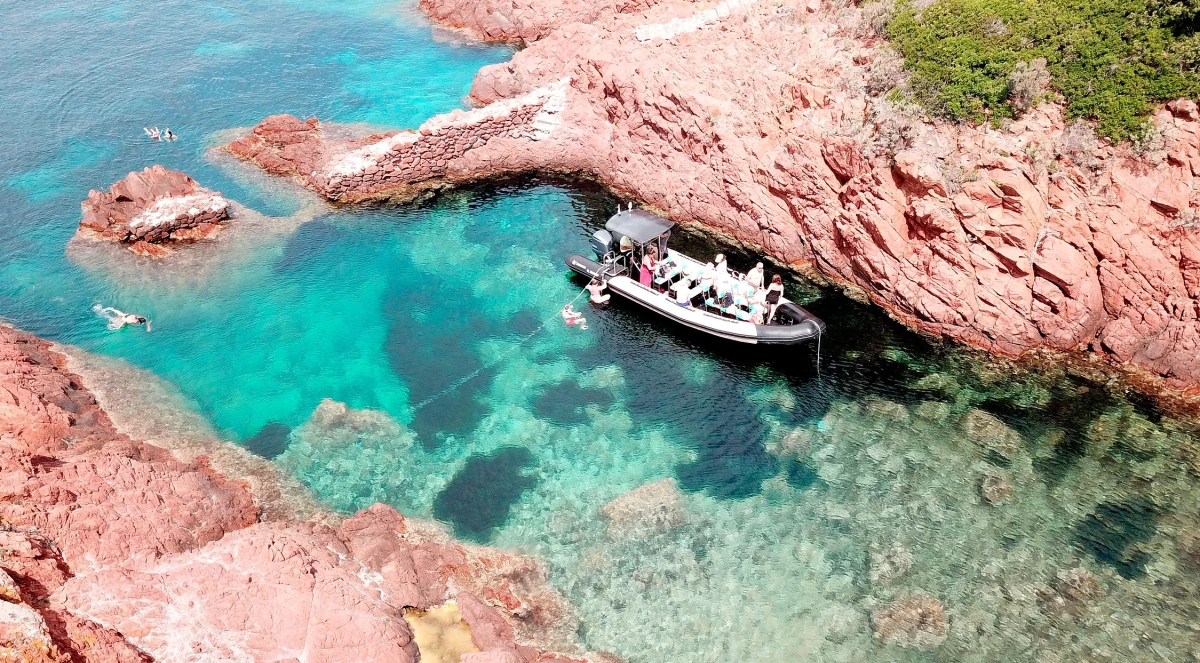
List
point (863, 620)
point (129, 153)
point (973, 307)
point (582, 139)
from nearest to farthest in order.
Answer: point (863, 620), point (973, 307), point (582, 139), point (129, 153)

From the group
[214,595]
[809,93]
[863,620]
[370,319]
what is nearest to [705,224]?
[809,93]

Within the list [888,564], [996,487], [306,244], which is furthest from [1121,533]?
[306,244]

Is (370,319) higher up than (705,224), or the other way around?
(705,224)

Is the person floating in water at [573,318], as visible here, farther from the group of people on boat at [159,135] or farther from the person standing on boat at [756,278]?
the group of people on boat at [159,135]

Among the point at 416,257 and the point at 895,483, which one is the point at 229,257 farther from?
the point at 895,483

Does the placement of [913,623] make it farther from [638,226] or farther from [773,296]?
[638,226]
